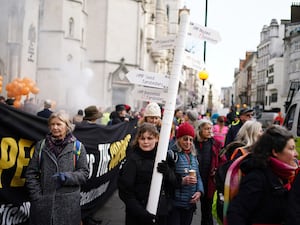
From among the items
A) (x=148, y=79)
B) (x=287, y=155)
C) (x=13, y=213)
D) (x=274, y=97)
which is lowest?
(x=13, y=213)

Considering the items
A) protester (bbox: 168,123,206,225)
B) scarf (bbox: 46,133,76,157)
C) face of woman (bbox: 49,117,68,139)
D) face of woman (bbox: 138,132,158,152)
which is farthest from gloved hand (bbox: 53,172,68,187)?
protester (bbox: 168,123,206,225)

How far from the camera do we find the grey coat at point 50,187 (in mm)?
4191

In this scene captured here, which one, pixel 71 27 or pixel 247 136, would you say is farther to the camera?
pixel 71 27

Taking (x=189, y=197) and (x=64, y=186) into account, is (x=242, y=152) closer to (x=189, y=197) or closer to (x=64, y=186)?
(x=189, y=197)

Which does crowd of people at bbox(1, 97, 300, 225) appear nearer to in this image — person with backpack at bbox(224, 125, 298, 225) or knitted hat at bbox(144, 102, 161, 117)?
person with backpack at bbox(224, 125, 298, 225)

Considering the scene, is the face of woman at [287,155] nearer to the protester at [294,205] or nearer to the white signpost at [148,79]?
the protester at [294,205]

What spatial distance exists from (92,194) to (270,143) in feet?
12.8

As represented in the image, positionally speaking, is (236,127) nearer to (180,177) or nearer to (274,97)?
(180,177)

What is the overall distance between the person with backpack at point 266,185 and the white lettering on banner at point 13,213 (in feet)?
7.57

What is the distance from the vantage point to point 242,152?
4.42m

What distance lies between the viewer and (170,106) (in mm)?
4645

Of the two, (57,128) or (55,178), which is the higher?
(57,128)

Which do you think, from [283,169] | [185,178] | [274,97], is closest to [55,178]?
[185,178]

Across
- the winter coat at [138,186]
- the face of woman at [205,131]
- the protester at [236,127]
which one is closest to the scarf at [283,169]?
the winter coat at [138,186]
